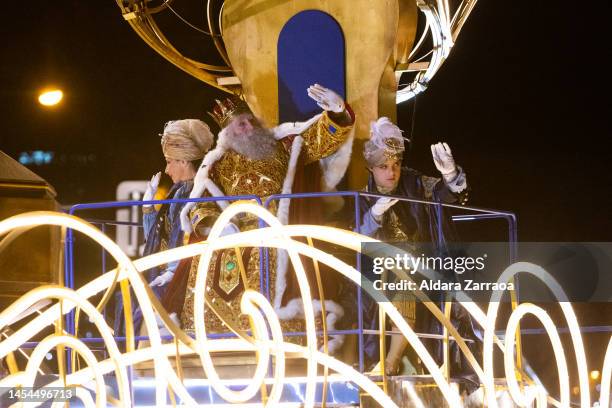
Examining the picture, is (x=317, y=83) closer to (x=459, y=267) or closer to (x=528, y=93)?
(x=459, y=267)

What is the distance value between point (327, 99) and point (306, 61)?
2.24ft

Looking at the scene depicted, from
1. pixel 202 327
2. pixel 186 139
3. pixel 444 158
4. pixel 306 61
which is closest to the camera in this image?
pixel 202 327

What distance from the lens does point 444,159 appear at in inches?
319

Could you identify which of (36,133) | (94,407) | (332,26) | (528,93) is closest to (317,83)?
(332,26)

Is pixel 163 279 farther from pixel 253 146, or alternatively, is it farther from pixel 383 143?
pixel 383 143

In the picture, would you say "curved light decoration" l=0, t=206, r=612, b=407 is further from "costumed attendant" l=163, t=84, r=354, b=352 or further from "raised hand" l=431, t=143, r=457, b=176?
"raised hand" l=431, t=143, r=457, b=176

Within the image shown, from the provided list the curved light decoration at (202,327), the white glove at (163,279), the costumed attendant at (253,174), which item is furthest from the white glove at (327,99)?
the curved light decoration at (202,327)

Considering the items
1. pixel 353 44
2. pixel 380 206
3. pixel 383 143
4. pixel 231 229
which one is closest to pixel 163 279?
pixel 231 229

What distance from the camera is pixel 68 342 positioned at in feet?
17.7

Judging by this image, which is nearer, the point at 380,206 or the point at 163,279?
the point at 380,206

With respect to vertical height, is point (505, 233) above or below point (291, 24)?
below

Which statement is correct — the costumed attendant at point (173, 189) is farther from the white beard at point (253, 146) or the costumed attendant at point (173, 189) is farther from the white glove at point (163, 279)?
the white beard at point (253, 146)

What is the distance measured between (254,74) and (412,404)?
3.38 meters

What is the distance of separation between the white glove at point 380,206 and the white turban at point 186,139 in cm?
146
